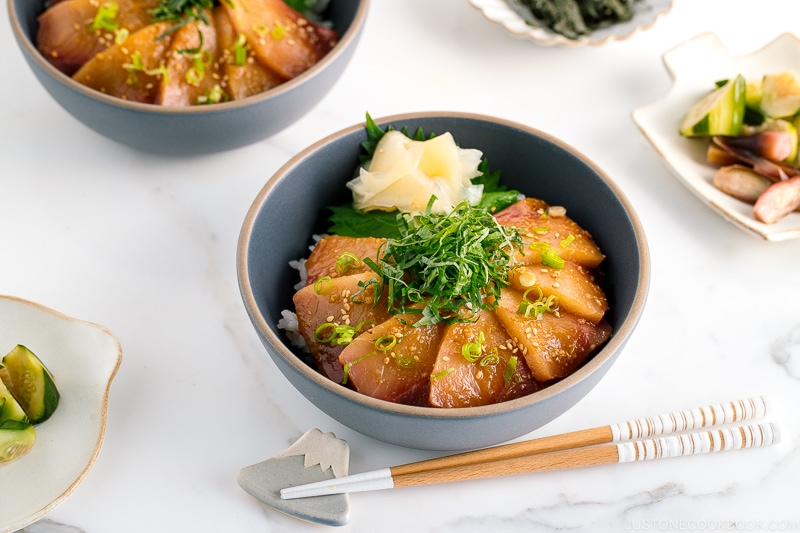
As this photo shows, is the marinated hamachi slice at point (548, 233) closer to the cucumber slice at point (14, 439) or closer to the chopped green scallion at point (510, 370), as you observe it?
the chopped green scallion at point (510, 370)

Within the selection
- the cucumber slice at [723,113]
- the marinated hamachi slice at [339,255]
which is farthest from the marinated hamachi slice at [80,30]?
the cucumber slice at [723,113]

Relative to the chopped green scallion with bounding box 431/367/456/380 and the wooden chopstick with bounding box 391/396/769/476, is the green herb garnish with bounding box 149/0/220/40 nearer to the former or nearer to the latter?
the chopped green scallion with bounding box 431/367/456/380

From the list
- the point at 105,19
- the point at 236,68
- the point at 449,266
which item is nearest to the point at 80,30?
the point at 105,19

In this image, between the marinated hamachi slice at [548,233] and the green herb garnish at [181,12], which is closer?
the marinated hamachi slice at [548,233]

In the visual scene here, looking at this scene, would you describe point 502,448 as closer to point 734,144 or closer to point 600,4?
point 734,144

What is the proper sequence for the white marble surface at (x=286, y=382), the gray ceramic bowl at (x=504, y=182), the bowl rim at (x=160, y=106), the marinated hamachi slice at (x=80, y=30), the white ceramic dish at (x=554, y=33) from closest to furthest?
the gray ceramic bowl at (x=504, y=182)
the white marble surface at (x=286, y=382)
the bowl rim at (x=160, y=106)
the marinated hamachi slice at (x=80, y=30)
the white ceramic dish at (x=554, y=33)

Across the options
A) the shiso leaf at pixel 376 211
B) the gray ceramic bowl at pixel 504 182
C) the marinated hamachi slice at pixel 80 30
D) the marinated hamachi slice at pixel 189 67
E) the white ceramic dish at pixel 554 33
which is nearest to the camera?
the gray ceramic bowl at pixel 504 182

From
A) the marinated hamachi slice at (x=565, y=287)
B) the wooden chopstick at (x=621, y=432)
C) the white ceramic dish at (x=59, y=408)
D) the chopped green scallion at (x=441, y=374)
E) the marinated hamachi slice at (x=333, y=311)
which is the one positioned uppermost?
the marinated hamachi slice at (x=565, y=287)
